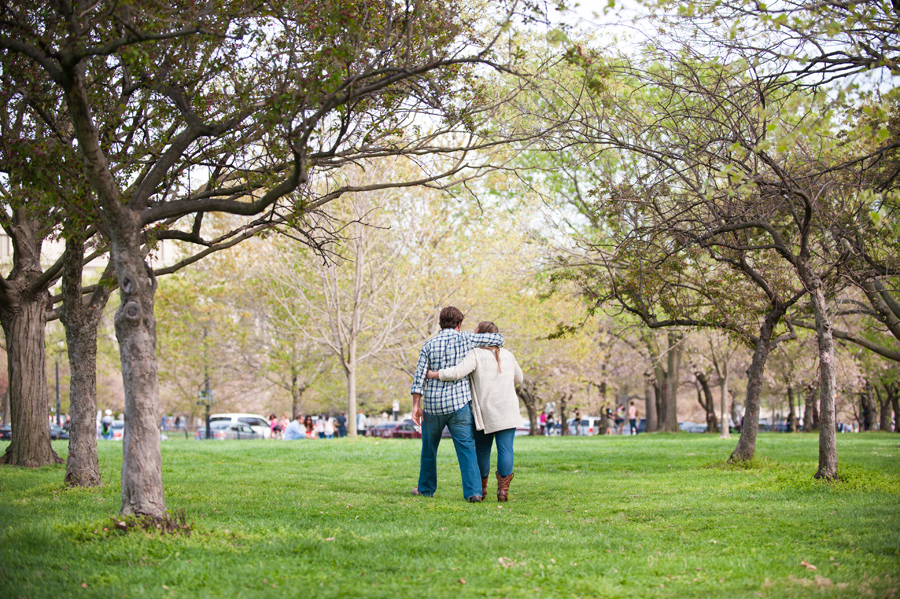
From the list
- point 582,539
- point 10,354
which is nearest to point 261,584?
point 582,539

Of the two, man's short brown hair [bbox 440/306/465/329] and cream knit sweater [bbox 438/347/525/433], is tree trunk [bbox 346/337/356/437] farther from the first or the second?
cream knit sweater [bbox 438/347/525/433]

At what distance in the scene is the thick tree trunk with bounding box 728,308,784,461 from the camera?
12840 millimetres

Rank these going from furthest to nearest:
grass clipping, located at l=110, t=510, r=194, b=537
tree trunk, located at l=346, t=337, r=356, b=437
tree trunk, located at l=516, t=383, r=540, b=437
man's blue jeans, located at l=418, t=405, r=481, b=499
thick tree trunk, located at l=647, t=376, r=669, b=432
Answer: tree trunk, located at l=516, t=383, r=540, b=437
thick tree trunk, located at l=647, t=376, r=669, b=432
tree trunk, located at l=346, t=337, r=356, b=437
man's blue jeans, located at l=418, t=405, r=481, b=499
grass clipping, located at l=110, t=510, r=194, b=537

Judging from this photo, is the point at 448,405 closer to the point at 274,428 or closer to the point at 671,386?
the point at 671,386

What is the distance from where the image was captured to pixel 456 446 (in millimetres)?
9000

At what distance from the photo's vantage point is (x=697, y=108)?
1037 cm

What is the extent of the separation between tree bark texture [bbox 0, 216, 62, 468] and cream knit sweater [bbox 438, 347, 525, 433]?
826 cm

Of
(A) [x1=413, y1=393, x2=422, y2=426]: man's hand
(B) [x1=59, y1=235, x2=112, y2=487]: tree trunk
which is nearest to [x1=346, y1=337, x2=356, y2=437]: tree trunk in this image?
(B) [x1=59, y1=235, x2=112, y2=487]: tree trunk

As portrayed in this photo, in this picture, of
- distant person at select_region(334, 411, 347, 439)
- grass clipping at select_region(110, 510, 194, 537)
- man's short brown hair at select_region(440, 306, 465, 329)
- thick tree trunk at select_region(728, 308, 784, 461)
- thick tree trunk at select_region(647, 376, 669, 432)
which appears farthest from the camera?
distant person at select_region(334, 411, 347, 439)

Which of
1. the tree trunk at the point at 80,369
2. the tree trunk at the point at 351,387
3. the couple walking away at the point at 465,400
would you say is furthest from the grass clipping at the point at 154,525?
the tree trunk at the point at 351,387

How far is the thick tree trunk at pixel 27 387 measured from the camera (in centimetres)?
1328

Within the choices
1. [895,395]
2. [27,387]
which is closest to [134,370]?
[27,387]

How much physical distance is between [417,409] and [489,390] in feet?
2.80

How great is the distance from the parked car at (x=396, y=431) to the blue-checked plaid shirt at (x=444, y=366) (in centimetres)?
4056
